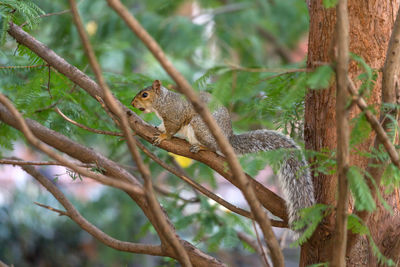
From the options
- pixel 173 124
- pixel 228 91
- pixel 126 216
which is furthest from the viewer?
pixel 126 216

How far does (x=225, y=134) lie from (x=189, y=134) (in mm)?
213

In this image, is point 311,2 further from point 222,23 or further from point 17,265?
point 17,265

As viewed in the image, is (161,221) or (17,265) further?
(17,265)

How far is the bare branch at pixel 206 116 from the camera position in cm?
91

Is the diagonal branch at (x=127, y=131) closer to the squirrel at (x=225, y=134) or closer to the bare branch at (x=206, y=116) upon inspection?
the bare branch at (x=206, y=116)

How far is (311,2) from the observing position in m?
1.60

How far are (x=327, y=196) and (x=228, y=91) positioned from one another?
645 mm

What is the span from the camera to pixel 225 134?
2111 mm

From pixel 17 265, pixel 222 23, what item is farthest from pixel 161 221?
pixel 17 265

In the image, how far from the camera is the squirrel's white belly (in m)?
2.20

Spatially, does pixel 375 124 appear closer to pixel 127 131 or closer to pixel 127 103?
pixel 127 131

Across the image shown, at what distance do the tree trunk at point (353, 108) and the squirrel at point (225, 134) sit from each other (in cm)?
8

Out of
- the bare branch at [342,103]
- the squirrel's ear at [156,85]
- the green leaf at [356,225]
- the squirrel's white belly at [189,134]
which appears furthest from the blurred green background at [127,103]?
the bare branch at [342,103]

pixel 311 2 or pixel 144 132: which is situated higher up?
pixel 311 2
